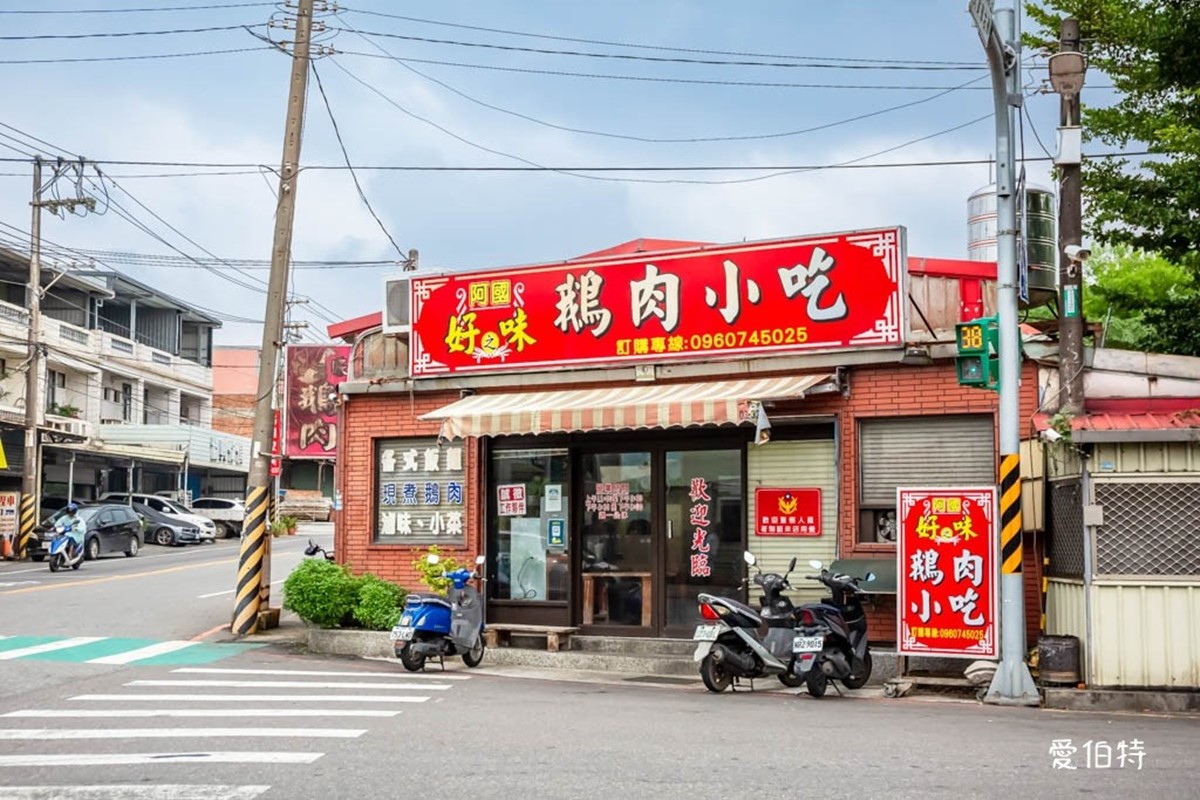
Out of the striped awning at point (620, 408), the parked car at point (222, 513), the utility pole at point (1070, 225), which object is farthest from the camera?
the parked car at point (222, 513)

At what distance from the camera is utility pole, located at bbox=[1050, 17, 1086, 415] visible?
41.2 ft

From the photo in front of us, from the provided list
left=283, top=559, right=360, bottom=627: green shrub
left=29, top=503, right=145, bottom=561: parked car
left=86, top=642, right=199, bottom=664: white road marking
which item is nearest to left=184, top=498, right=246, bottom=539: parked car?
left=29, top=503, right=145, bottom=561: parked car

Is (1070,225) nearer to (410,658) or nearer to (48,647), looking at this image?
(410,658)

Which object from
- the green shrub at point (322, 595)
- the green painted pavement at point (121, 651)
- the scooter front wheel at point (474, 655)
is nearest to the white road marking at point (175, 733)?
the green painted pavement at point (121, 651)

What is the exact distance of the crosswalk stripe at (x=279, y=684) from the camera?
40.1 feet

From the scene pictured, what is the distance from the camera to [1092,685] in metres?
11.6

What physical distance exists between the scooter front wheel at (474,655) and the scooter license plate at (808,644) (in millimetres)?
4142

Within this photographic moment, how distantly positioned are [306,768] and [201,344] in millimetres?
60622

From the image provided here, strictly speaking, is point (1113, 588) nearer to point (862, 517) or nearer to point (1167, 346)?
point (862, 517)

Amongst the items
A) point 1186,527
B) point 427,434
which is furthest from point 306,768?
point 427,434

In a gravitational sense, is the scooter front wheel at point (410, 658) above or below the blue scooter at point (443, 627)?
below

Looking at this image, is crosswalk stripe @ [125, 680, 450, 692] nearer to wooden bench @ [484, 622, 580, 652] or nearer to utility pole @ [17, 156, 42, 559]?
wooden bench @ [484, 622, 580, 652]

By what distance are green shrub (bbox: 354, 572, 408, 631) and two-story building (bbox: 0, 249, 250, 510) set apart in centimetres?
2492

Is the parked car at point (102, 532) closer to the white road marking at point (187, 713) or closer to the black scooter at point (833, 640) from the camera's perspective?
the white road marking at point (187, 713)
